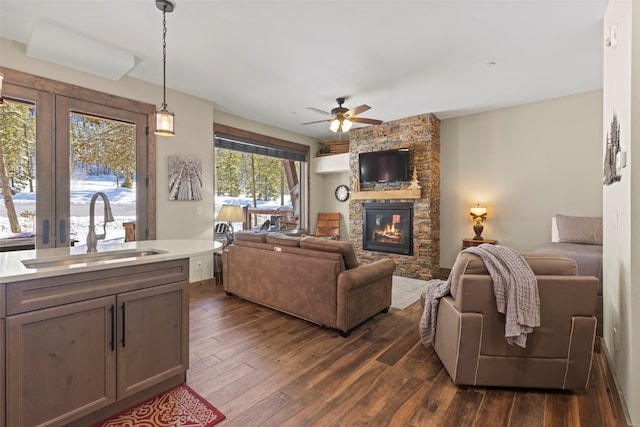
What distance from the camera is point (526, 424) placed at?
1748mm

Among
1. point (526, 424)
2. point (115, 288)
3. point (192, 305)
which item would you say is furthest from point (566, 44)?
point (192, 305)

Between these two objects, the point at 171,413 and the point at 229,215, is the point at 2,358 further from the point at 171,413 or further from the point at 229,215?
the point at 229,215

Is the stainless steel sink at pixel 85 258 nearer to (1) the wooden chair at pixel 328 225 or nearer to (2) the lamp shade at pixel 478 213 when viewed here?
(2) the lamp shade at pixel 478 213

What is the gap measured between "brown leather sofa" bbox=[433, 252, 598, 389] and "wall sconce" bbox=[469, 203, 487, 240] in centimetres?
318

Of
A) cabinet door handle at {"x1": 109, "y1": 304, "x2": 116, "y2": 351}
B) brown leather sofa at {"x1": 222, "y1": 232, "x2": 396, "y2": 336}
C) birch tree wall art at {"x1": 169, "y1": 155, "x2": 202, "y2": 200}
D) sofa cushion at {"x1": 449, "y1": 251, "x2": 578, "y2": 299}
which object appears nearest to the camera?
cabinet door handle at {"x1": 109, "y1": 304, "x2": 116, "y2": 351}

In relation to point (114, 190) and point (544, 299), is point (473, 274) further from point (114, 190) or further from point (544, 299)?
point (114, 190)

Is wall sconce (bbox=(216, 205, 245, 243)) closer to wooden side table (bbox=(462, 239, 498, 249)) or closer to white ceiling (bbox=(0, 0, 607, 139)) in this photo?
white ceiling (bbox=(0, 0, 607, 139))

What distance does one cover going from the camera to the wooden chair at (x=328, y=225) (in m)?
7.11

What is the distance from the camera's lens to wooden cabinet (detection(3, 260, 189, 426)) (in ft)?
4.76

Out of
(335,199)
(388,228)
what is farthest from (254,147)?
(388,228)

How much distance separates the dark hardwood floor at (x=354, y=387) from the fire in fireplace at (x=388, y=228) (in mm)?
2822

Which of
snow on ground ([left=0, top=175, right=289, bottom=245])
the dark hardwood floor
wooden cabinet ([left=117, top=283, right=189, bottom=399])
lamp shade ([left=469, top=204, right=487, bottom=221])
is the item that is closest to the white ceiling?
snow on ground ([left=0, top=175, right=289, bottom=245])

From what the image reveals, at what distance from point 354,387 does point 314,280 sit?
3.66 ft

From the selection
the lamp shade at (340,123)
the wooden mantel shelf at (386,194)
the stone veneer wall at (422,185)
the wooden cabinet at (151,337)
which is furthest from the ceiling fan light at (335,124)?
the wooden cabinet at (151,337)
